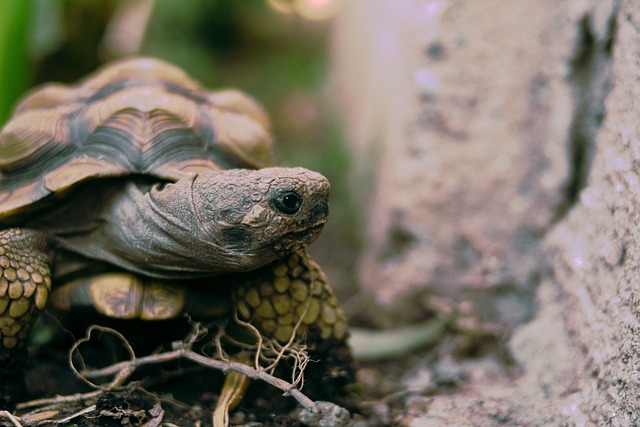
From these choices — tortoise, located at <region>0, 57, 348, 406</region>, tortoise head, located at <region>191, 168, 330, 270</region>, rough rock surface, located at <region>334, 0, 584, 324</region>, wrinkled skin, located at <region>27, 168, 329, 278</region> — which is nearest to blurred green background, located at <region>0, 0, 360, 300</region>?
rough rock surface, located at <region>334, 0, 584, 324</region>

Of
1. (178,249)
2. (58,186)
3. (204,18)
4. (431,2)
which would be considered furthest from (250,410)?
(204,18)

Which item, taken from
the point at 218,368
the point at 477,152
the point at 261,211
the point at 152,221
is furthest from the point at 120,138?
the point at 477,152

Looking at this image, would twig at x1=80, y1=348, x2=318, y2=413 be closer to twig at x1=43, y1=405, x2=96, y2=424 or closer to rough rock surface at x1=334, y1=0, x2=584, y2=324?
twig at x1=43, y1=405, x2=96, y2=424

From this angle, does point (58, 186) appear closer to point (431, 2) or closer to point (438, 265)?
point (438, 265)

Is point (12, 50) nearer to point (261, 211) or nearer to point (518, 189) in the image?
point (261, 211)

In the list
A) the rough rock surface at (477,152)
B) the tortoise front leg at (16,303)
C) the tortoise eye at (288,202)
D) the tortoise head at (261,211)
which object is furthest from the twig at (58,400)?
the rough rock surface at (477,152)

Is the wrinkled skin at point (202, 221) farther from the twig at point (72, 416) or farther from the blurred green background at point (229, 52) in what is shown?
the blurred green background at point (229, 52)

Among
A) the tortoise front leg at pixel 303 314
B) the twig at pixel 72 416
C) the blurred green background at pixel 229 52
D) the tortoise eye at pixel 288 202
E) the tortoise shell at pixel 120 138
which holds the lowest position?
the twig at pixel 72 416
